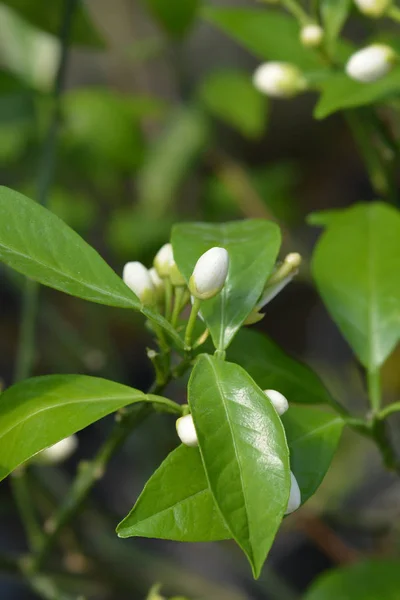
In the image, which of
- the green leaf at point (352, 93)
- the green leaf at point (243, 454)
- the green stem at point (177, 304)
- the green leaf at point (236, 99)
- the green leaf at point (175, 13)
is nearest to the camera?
the green leaf at point (243, 454)

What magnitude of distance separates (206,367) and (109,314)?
3.83ft

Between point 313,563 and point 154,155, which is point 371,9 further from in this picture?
point 313,563

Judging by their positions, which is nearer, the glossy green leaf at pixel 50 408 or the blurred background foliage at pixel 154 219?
the glossy green leaf at pixel 50 408

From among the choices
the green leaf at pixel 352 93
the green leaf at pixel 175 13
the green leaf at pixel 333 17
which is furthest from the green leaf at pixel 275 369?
the green leaf at pixel 175 13

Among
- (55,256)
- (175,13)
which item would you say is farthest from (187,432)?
(175,13)

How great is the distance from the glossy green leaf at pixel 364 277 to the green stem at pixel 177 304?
0.16 m

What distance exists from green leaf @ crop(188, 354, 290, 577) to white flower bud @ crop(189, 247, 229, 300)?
0.18 feet

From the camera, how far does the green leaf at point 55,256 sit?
0.43m

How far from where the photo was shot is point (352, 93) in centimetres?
60

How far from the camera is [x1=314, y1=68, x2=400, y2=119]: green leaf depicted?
0.58 meters

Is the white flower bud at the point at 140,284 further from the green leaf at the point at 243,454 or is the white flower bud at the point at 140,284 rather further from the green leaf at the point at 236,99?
the green leaf at the point at 236,99

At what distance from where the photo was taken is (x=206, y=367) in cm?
42

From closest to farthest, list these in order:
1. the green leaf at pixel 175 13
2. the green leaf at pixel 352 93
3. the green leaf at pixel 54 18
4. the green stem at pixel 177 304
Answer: the green stem at pixel 177 304 → the green leaf at pixel 352 93 → the green leaf at pixel 54 18 → the green leaf at pixel 175 13

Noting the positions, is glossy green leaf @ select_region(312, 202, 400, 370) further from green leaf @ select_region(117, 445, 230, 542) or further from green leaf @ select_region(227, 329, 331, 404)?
green leaf @ select_region(117, 445, 230, 542)
